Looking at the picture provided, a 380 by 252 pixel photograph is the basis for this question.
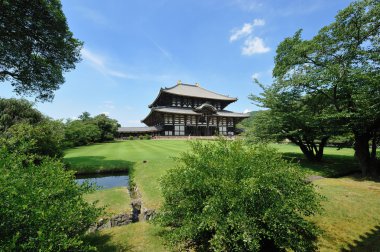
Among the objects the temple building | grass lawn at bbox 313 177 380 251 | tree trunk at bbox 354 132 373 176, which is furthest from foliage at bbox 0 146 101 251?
the temple building

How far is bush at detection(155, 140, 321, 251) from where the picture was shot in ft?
11.4

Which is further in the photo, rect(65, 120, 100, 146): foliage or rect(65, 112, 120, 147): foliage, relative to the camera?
rect(65, 112, 120, 147): foliage

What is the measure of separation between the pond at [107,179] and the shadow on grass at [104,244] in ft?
20.8

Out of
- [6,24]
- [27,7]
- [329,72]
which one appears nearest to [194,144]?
[329,72]

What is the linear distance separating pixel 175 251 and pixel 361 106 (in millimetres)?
10955

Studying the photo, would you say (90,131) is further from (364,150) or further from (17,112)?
(364,150)

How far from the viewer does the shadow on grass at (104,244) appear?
15.1ft

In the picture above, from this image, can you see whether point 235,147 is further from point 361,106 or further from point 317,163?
point 317,163

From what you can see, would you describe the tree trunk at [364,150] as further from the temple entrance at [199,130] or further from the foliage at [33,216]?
the temple entrance at [199,130]

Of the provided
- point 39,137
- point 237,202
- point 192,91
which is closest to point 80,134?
point 39,137

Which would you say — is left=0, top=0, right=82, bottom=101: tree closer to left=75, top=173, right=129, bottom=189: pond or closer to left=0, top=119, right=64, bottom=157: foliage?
left=0, top=119, right=64, bottom=157: foliage

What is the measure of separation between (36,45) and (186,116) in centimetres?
3089

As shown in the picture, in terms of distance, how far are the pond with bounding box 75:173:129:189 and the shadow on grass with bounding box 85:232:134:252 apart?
6339 mm

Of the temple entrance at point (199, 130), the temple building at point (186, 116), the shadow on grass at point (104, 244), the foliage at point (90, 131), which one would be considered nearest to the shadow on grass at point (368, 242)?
the shadow on grass at point (104, 244)
